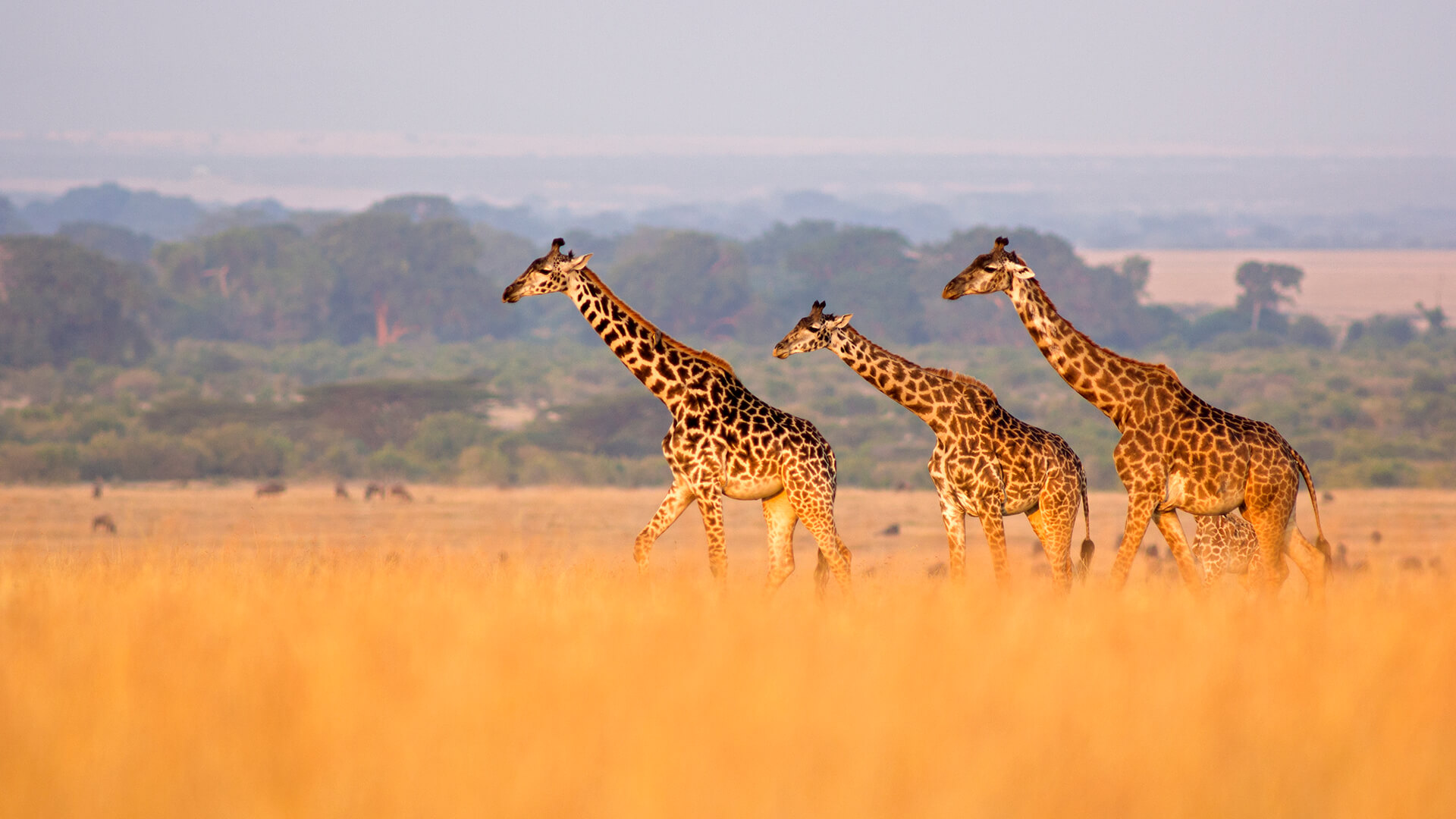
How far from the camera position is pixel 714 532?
9109mm

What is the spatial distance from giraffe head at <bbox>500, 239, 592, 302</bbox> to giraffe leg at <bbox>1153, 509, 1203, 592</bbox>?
141 inches

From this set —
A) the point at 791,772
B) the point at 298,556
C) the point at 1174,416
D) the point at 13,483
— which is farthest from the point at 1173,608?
the point at 13,483

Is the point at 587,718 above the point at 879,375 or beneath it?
beneath

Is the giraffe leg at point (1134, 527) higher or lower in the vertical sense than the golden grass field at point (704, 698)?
higher

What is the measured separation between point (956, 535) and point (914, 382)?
0.94 m

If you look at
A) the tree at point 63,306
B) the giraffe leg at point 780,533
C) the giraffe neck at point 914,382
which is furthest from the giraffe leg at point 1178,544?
the tree at point 63,306

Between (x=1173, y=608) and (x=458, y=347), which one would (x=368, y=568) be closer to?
(x=1173, y=608)

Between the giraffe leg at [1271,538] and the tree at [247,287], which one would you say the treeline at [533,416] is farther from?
the giraffe leg at [1271,538]

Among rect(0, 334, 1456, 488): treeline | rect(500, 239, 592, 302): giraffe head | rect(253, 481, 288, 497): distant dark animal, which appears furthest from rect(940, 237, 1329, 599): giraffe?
rect(0, 334, 1456, 488): treeline

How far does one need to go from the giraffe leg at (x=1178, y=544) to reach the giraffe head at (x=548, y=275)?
3.58m

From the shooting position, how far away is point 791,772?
17.3 ft

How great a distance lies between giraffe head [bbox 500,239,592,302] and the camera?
Result: 29.7 feet

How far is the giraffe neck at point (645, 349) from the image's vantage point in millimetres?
9461

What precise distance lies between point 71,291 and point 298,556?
62114 millimetres
